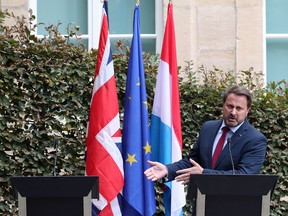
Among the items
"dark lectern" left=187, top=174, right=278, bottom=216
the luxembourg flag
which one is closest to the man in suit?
"dark lectern" left=187, top=174, right=278, bottom=216

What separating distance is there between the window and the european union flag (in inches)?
97.7

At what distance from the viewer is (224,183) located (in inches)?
263

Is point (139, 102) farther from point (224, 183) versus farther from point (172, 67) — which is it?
point (224, 183)

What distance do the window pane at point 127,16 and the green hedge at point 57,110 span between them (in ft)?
4.72

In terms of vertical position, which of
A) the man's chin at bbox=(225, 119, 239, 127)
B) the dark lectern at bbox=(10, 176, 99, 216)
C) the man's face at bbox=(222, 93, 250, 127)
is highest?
the man's face at bbox=(222, 93, 250, 127)

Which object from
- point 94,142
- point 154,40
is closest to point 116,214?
point 94,142

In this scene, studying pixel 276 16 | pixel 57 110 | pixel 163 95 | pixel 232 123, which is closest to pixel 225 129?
pixel 232 123

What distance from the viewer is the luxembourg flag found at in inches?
340

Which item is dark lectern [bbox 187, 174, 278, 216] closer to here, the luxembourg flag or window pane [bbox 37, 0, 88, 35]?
the luxembourg flag

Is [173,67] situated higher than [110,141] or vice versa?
[173,67]

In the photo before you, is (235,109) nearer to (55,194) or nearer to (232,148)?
(232,148)

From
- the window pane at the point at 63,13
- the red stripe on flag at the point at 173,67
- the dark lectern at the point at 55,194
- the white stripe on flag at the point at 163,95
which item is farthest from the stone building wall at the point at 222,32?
the dark lectern at the point at 55,194

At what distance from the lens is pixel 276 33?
10.6 metres

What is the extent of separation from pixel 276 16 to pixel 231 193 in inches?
171
